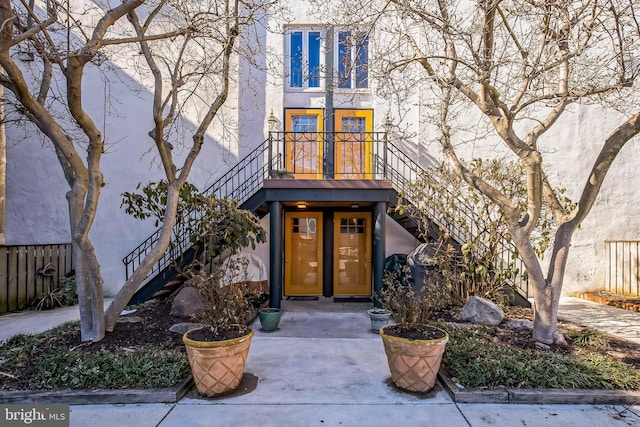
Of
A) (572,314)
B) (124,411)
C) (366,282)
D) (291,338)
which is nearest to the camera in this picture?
(124,411)

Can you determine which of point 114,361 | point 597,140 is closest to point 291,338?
point 114,361

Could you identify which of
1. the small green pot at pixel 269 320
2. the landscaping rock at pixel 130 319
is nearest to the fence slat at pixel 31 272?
the landscaping rock at pixel 130 319

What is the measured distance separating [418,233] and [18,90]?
635 cm

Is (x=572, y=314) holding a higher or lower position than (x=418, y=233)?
lower

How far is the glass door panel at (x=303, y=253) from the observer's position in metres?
8.41

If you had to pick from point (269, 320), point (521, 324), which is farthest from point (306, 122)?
point (521, 324)

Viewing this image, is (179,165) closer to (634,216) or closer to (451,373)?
(451,373)

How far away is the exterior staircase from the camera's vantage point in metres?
6.57

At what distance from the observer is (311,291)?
27.5ft

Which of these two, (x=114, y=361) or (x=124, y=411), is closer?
(x=124, y=411)

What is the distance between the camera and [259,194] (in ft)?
21.9

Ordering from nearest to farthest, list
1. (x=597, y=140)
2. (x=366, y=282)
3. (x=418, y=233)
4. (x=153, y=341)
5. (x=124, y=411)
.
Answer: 1. (x=124, y=411)
2. (x=153, y=341)
3. (x=418, y=233)
4. (x=597, y=140)
5. (x=366, y=282)

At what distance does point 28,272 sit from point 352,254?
6.81m

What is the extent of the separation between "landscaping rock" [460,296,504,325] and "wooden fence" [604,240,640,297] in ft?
14.1
